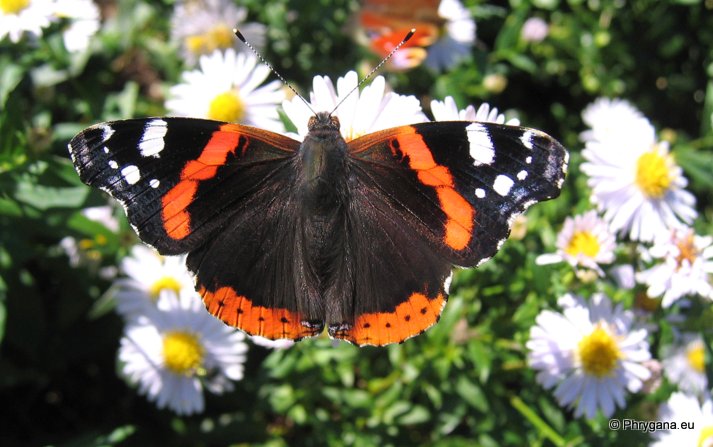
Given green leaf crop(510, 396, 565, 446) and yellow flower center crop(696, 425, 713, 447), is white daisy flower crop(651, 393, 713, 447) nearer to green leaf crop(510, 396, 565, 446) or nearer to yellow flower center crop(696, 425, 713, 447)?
yellow flower center crop(696, 425, 713, 447)

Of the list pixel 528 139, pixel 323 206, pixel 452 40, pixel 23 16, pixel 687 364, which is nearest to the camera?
pixel 528 139

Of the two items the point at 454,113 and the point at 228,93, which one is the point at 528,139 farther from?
the point at 228,93

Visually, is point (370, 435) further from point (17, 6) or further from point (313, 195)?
point (17, 6)

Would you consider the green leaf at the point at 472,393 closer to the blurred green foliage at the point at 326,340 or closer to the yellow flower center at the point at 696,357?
the blurred green foliage at the point at 326,340

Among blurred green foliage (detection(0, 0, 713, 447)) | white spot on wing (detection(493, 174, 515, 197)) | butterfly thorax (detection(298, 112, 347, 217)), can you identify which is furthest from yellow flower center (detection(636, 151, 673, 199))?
butterfly thorax (detection(298, 112, 347, 217))

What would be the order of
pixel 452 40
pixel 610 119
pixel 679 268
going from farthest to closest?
pixel 452 40, pixel 610 119, pixel 679 268

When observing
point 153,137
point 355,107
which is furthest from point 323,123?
point 153,137

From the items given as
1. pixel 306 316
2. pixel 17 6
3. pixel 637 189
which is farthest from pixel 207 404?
pixel 637 189

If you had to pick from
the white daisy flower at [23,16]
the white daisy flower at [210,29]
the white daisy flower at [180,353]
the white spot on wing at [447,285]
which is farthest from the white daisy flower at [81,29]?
the white spot on wing at [447,285]
